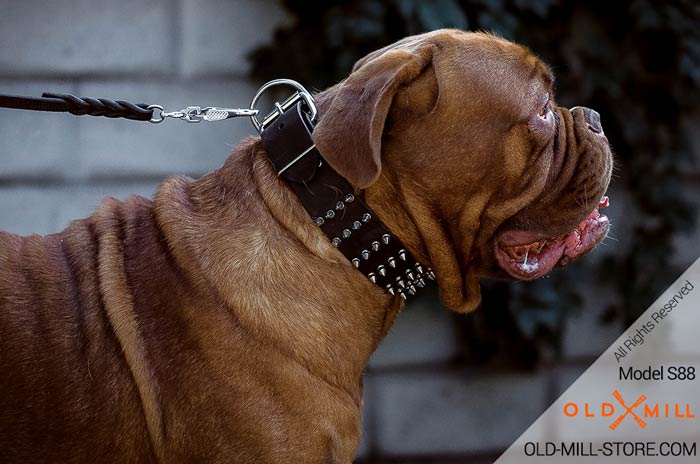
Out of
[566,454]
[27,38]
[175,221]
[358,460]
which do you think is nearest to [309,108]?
[175,221]

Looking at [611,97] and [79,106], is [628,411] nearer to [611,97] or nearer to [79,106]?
[611,97]

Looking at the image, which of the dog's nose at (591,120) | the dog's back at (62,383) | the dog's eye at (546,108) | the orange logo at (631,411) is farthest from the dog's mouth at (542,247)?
the orange logo at (631,411)

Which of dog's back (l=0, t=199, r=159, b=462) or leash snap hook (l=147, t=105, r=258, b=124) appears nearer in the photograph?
dog's back (l=0, t=199, r=159, b=462)

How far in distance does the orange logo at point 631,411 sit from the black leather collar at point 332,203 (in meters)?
2.64

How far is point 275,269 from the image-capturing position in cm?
258

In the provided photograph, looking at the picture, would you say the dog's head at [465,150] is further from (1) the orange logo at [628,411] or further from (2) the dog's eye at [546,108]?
(1) the orange logo at [628,411]

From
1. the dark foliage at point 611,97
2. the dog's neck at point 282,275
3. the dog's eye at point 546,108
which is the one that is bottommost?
the dark foliage at point 611,97

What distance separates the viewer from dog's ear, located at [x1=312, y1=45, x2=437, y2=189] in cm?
245

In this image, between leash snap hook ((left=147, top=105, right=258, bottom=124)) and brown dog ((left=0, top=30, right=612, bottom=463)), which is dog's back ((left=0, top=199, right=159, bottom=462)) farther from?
leash snap hook ((left=147, top=105, right=258, bottom=124))

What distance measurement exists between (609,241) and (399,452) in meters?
1.51

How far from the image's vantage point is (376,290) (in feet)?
8.75

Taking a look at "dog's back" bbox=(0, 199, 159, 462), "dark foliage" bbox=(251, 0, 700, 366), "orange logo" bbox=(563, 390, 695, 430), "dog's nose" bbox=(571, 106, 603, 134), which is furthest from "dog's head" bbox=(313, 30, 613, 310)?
"orange logo" bbox=(563, 390, 695, 430)

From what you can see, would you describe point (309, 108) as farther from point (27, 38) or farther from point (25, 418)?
point (27, 38)

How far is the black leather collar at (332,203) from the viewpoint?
260 centimetres
